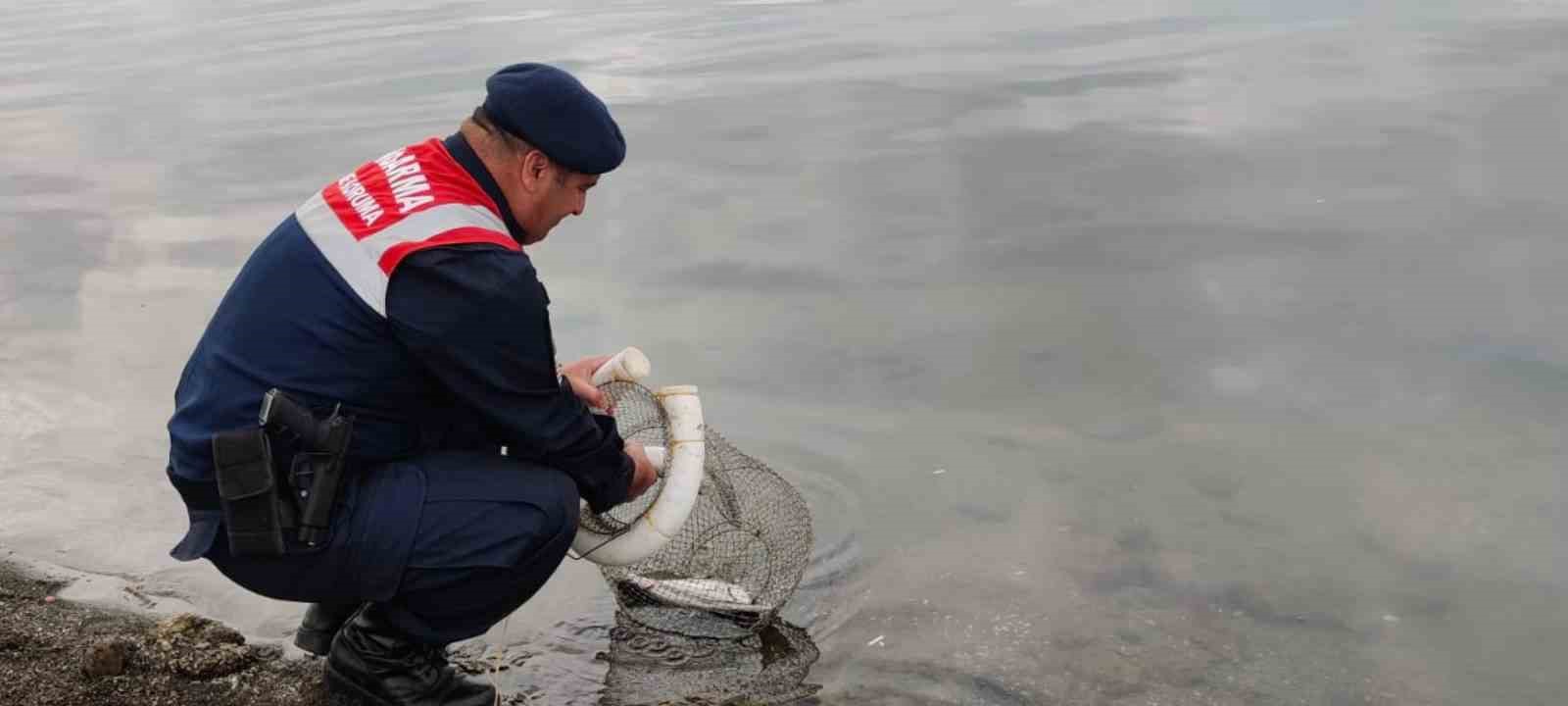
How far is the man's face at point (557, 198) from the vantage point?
359 centimetres

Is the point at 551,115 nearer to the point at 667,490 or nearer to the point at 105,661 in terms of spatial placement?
the point at 667,490

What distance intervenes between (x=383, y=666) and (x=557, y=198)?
1.24 metres

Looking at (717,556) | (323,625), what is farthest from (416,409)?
(717,556)

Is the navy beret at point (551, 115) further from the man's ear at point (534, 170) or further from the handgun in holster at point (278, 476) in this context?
the handgun in holster at point (278, 476)

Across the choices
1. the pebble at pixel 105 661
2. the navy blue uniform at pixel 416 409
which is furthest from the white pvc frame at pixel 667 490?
the pebble at pixel 105 661

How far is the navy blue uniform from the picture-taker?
3332 mm

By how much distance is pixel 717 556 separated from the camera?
189 inches

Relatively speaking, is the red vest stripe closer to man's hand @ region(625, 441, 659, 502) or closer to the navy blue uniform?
the navy blue uniform

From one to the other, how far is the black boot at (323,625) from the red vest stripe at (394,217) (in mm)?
1237

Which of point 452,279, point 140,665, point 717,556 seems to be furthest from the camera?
point 717,556

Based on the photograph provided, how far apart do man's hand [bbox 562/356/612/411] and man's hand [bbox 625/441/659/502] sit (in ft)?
0.47

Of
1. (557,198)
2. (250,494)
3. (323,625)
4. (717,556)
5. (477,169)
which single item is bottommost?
(717,556)

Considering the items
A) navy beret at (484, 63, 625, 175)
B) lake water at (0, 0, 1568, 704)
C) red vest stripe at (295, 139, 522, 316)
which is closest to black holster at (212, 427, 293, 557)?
red vest stripe at (295, 139, 522, 316)

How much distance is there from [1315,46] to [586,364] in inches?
383
